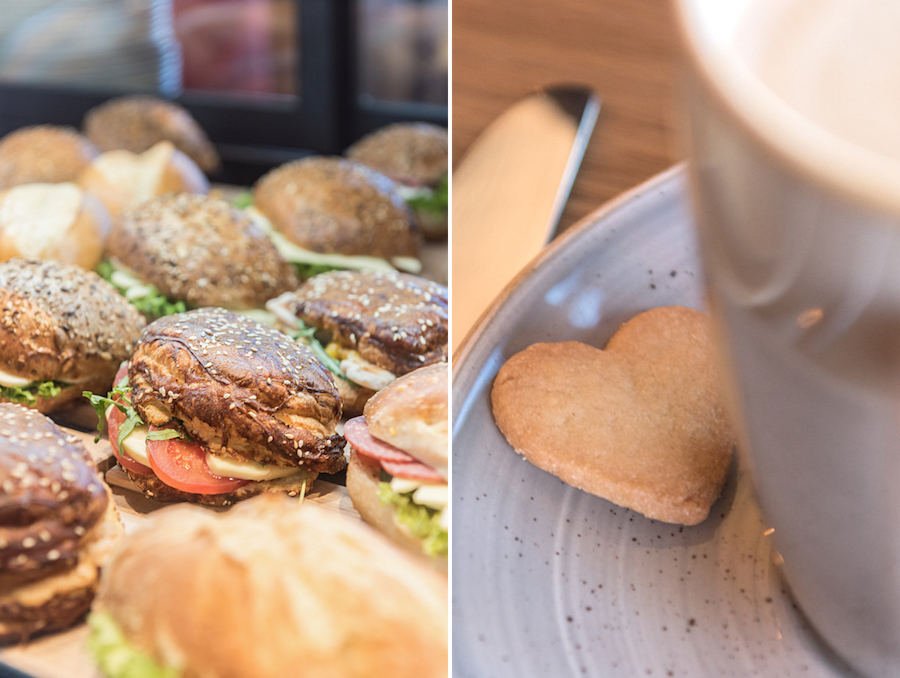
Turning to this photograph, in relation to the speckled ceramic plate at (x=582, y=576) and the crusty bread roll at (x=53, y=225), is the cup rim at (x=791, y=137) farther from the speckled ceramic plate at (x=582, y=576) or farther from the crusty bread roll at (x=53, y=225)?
the crusty bread roll at (x=53, y=225)

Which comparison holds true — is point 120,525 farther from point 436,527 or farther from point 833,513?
point 833,513

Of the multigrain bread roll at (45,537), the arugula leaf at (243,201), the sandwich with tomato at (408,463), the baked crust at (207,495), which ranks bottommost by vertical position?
the arugula leaf at (243,201)

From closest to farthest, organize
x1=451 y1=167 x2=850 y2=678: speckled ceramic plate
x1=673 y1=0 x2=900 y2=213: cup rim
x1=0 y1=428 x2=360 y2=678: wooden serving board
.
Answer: x1=673 y1=0 x2=900 y2=213: cup rim
x1=451 y1=167 x2=850 y2=678: speckled ceramic plate
x1=0 y1=428 x2=360 y2=678: wooden serving board

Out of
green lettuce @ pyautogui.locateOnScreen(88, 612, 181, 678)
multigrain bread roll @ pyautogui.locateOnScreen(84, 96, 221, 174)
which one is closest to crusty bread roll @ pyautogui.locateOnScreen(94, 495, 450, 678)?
green lettuce @ pyautogui.locateOnScreen(88, 612, 181, 678)

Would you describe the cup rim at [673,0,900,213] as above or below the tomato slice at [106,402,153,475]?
above

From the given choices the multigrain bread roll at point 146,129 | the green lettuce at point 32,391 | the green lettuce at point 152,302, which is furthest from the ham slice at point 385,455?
the multigrain bread roll at point 146,129

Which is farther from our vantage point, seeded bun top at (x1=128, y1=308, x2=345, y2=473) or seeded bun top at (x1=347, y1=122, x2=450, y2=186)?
seeded bun top at (x1=347, y1=122, x2=450, y2=186)

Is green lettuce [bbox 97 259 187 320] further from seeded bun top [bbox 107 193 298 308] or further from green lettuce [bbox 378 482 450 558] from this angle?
green lettuce [bbox 378 482 450 558]
